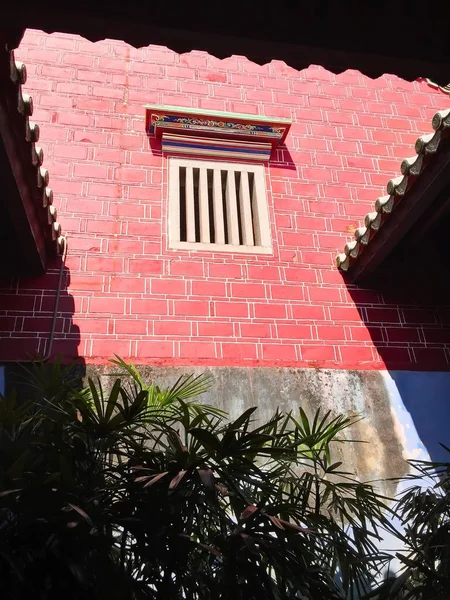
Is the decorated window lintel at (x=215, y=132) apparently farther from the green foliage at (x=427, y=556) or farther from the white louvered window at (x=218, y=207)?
the green foliage at (x=427, y=556)

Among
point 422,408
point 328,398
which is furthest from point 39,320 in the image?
point 422,408

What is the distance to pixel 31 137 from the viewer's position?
12.3 ft

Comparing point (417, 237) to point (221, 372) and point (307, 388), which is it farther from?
point (221, 372)

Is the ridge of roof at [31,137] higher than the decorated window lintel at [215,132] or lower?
lower

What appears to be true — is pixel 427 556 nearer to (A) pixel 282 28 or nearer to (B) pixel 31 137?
(A) pixel 282 28

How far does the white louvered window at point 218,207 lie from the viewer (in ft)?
17.4

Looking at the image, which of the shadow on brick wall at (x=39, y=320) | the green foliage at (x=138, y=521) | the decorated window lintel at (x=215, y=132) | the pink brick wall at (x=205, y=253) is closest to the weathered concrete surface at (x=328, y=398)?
the pink brick wall at (x=205, y=253)

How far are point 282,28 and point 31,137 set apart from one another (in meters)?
1.88

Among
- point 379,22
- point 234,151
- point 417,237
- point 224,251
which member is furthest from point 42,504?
point 234,151

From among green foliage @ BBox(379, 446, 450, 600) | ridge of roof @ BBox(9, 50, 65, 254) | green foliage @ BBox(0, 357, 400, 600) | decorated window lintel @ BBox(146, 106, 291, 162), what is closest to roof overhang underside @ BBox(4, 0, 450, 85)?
ridge of roof @ BBox(9, 50, 65, 254)

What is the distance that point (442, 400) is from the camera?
15.6 feet

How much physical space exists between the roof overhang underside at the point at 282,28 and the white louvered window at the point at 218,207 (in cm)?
271

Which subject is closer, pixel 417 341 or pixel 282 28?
pixel 282 28

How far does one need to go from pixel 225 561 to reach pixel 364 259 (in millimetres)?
3134
